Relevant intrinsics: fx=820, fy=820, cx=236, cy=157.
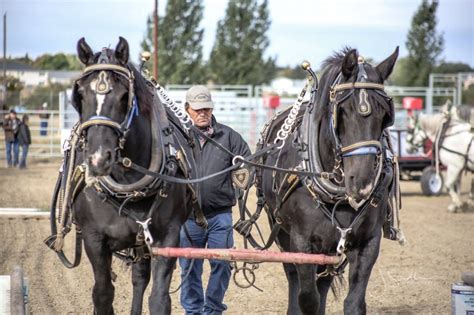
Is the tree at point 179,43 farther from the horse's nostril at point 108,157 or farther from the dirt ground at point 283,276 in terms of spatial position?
the horse's nostril at point 108,157

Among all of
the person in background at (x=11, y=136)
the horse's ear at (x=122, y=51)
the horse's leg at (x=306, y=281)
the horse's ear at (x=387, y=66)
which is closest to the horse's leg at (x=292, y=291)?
the horse's leg at (x=306, y=281)

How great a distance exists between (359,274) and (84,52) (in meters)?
2.30

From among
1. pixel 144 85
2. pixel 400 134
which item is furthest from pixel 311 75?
pixel 400 134

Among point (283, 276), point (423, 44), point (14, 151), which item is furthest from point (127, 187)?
point (423, 44)

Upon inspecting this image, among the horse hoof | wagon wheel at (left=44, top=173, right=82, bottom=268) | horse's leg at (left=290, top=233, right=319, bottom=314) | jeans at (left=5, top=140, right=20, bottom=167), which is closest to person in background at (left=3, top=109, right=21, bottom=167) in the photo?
jeans at (left=5, top=140, right=20, bottom=167)

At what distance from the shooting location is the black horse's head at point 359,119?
4.90 metres

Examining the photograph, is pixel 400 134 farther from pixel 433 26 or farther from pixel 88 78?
pixel 433 26

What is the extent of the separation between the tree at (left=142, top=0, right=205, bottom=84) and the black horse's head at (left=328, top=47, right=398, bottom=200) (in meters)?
41.9

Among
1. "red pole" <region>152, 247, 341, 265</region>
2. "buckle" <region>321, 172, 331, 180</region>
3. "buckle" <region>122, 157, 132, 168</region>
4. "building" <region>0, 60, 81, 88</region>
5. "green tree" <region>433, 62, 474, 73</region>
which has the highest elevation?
"green tree" <region>433, 62, 474, 73</region>

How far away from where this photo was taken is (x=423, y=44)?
147ft

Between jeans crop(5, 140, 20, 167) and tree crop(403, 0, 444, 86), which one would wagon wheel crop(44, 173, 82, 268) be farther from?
tree crop(403, 0, 444, 86)

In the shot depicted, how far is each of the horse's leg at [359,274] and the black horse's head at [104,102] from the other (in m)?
1.80

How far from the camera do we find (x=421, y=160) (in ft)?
66.6

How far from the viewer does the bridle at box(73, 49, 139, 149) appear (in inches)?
186
